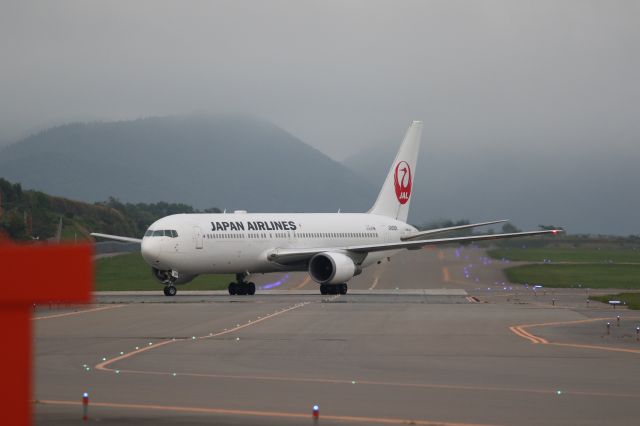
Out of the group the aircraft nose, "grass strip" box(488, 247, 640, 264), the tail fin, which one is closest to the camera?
the aircraft nose

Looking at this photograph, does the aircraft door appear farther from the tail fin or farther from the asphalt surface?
the tail fin

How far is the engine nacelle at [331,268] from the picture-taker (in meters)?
50.4

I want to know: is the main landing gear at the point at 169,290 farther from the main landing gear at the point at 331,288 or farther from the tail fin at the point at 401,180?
the tail fin at the point at 401,180

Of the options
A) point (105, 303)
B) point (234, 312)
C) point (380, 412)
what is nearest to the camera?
point (380, 412)

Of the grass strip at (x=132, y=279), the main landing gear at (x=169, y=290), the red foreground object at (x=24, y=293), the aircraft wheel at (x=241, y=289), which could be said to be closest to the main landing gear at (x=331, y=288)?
the aircraft wheel at (x=241, y=289)

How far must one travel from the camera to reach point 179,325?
32438mm

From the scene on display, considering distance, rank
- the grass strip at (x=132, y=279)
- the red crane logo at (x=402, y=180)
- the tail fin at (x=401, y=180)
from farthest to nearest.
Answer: the red crane logo at (x=402, y=180)
the tail fin at (x=401, y=180)
the grass strip at (x=132, y=279)

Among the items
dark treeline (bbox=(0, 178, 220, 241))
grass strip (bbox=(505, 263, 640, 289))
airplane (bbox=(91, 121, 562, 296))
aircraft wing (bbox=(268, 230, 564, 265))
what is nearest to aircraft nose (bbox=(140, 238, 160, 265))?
airplane (bbox=(91, 121, 562, 296))

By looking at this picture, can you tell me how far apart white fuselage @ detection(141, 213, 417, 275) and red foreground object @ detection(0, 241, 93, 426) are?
148ft

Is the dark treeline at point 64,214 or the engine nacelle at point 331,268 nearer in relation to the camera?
the engine nacelle at point 331,268

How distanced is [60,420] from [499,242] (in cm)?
8492

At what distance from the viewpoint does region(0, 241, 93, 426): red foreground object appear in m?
3.46

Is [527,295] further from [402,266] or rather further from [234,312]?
[402,266]

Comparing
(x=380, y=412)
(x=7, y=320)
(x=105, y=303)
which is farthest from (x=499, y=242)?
(x=7, y=320)
